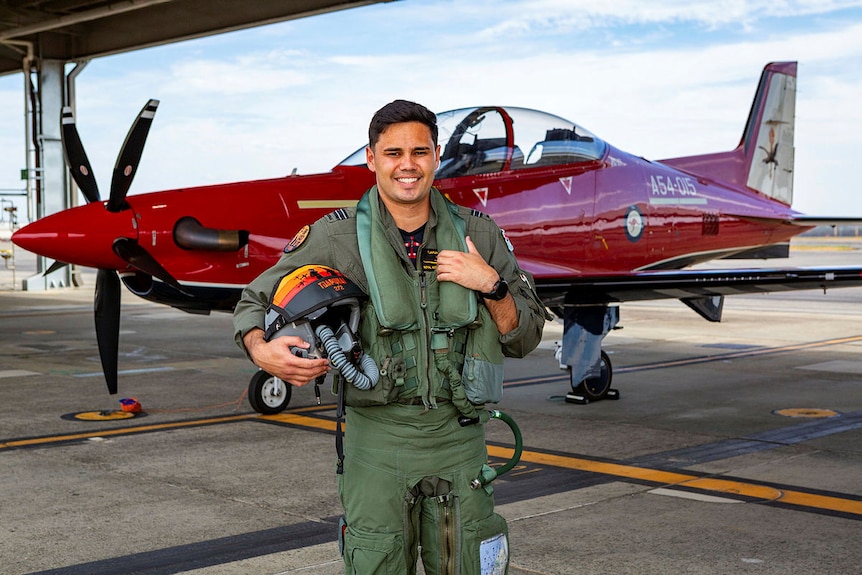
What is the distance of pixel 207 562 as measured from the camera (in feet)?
15.9

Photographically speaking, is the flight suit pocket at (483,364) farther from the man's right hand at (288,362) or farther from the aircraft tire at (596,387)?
the aircraft tire at (596,387)

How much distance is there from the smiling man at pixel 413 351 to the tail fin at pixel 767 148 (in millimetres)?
11151

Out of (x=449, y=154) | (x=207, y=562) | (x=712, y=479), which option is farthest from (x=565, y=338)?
(x=207, y=562)

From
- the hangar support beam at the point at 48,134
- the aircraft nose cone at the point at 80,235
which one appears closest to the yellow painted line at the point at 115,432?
the aircraft nose cone at the point at 80,235

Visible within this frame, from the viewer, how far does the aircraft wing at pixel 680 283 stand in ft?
30.8

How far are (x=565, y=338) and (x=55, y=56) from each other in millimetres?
22189

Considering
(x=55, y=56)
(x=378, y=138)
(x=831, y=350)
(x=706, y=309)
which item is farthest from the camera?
(x=55, y=56)

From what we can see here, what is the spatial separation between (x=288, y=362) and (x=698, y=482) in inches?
176

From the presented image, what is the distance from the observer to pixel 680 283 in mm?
9484

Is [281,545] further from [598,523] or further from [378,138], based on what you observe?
[378,138]

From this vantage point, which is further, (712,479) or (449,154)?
(449,154)

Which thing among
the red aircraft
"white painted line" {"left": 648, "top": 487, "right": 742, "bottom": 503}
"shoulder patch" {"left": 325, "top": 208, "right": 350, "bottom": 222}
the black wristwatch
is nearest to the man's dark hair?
"shoulder patch" {"left": 325, "top": 208, "right": 350, "bottom": 222}

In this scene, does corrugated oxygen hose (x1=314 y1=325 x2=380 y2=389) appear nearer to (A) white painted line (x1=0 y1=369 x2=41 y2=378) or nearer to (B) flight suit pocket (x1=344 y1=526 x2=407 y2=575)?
(B) flight suit pocket (x1=344 y1=526 x2=407 y2=575)

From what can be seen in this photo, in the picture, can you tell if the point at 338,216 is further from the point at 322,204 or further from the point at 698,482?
the point at 322,204
